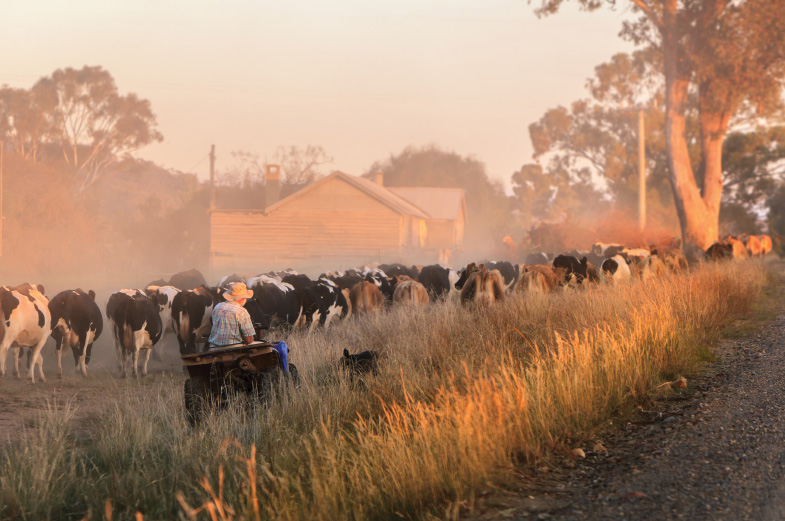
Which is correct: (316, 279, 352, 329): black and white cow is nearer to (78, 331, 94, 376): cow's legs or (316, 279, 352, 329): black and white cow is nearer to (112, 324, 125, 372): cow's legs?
(112, 324, 125, 372): cow's legs

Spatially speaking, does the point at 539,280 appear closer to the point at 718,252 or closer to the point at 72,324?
the point at 72,324

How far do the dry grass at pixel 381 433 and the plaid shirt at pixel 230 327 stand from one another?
838mm

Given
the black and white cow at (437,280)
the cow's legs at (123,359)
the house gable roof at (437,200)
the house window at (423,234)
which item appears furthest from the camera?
the house gable roof at (437,200)

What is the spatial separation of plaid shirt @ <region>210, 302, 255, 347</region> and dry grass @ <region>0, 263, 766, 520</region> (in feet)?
2.75

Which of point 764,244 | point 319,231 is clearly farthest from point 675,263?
point 319,231

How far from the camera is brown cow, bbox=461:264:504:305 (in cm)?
1659

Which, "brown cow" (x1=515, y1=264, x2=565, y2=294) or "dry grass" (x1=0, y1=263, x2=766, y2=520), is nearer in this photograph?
"dry grass" (x1=0, y1=263, x2=766, y2=520)

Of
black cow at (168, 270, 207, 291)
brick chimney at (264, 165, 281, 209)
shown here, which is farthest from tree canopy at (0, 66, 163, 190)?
black cow at (168, 270, 207, 291)

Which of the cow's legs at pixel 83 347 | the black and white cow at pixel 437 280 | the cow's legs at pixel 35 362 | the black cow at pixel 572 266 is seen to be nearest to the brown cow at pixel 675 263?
the black cow at pixel 572 266

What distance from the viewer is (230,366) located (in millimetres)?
9250

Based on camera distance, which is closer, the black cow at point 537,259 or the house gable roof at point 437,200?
the black cow at point 537,259

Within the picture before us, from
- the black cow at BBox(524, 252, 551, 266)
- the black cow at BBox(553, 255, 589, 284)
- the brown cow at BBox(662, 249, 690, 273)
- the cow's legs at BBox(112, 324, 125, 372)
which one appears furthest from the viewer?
the black cow at BBox(524, 252, 551, 266)

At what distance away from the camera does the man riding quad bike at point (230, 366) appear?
9141 millimetres

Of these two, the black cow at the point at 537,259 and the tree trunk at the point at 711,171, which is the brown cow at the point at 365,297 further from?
the tree trunk at the point at 711,171
